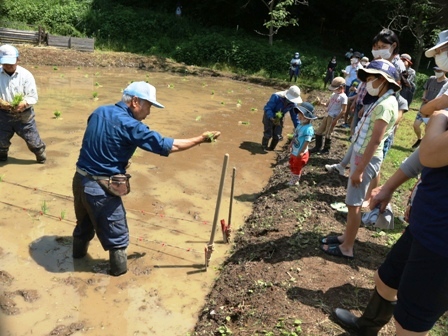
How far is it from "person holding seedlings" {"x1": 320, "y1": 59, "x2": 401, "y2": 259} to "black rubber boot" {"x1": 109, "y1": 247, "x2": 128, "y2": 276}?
2.40m

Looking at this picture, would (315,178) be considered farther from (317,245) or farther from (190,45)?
(190,45)

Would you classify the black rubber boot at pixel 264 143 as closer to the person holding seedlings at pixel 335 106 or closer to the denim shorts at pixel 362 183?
the person holding seedlings at pixel 335 106

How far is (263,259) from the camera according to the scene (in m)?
4.48

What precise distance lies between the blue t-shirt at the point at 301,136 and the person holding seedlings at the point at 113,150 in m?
2.47

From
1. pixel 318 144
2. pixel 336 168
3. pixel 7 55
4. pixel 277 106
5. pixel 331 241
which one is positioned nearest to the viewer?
pixel 331 241

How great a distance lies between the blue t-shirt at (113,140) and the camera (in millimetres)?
3895

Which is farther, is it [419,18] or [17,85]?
[419,18]

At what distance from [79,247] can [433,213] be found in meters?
3.76

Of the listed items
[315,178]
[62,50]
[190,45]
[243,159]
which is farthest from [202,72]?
[315,178]

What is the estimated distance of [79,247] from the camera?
14.8ft

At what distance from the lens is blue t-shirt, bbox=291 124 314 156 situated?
6160 millimetres

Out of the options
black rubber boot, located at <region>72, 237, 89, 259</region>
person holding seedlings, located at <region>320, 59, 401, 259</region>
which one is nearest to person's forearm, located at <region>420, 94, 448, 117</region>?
person holding seedlings, located at <region>320, 59, 401, 259</region>

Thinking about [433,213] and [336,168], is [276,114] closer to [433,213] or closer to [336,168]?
[336,168]

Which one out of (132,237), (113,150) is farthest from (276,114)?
(113,150)
